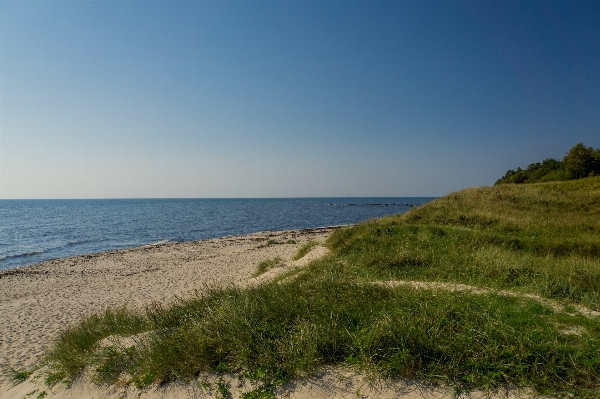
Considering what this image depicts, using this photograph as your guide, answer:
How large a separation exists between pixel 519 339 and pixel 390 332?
1.81 m

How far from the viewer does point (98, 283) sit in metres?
19.9

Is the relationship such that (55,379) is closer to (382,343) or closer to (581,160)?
(382,343)

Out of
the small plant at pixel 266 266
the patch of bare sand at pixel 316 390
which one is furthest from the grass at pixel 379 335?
the small plant at pixel 266 266

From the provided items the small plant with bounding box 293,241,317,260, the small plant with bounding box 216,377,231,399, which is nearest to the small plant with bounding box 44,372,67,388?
the small plant with bounding box 216,377,231,399

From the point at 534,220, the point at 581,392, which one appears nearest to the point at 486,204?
the point at 534,220

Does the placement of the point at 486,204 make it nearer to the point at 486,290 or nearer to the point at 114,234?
the point at 486,290

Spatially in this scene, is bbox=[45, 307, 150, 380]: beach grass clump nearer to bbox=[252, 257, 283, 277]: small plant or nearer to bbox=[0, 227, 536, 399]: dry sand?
bbox=[0, 227, 536, 399]: dry sand

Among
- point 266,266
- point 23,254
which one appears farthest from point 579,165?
point 23,254

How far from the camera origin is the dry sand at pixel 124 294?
16.5ft

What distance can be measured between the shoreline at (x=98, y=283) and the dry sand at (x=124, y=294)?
0.03 meters

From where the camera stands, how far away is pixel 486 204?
84.6ft

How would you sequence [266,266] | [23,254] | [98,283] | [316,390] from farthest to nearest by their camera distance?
[23,254], [98,283], [266,266], [316,390]

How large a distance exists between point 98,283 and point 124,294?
13.2 feet

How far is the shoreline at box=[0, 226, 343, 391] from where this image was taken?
11656mm
